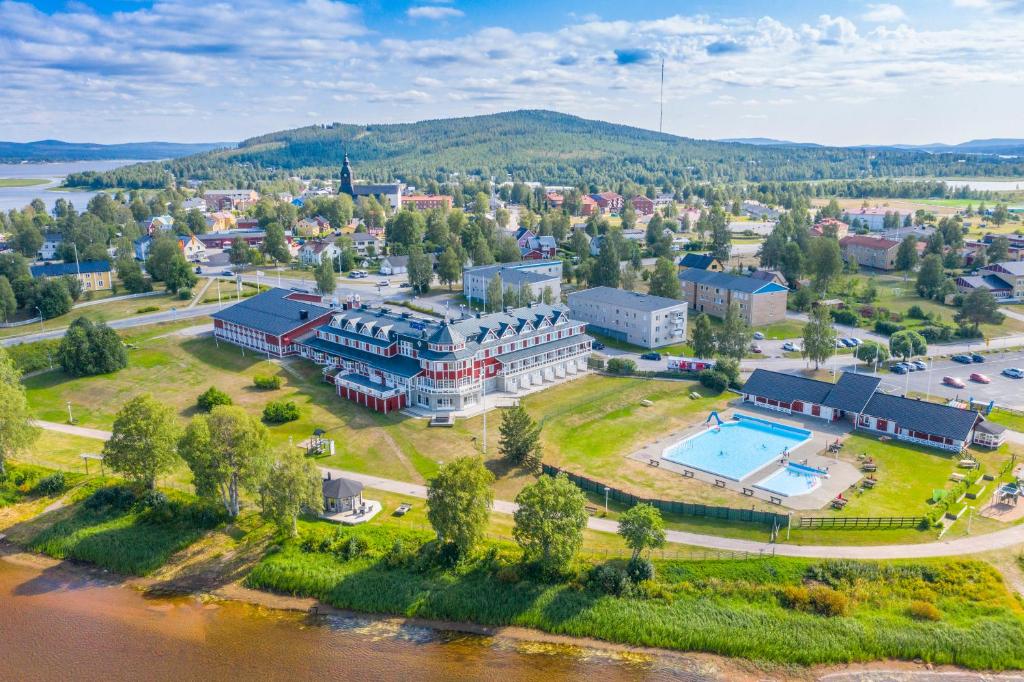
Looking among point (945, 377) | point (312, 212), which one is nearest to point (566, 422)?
point (945, 377)

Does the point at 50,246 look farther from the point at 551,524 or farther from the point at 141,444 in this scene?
the point at 551,524

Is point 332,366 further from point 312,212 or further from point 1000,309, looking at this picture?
point 312,212

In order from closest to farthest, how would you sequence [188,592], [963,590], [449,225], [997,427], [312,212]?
[963,590], [188,592], [997,427], [449,225], [312,212]

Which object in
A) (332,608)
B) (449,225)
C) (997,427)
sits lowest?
(332,608)

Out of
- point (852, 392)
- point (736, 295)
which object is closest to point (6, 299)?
point (736, 295)

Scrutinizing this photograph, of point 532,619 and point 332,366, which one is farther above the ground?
point 332,366

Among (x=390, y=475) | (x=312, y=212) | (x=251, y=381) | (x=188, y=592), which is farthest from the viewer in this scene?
(x=312, y=212)

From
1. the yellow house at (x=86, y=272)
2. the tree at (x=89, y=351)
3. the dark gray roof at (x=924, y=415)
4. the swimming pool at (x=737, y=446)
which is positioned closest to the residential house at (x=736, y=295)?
the swimming pool at (x=737, y=446)

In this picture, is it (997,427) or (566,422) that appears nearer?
(997,427)
